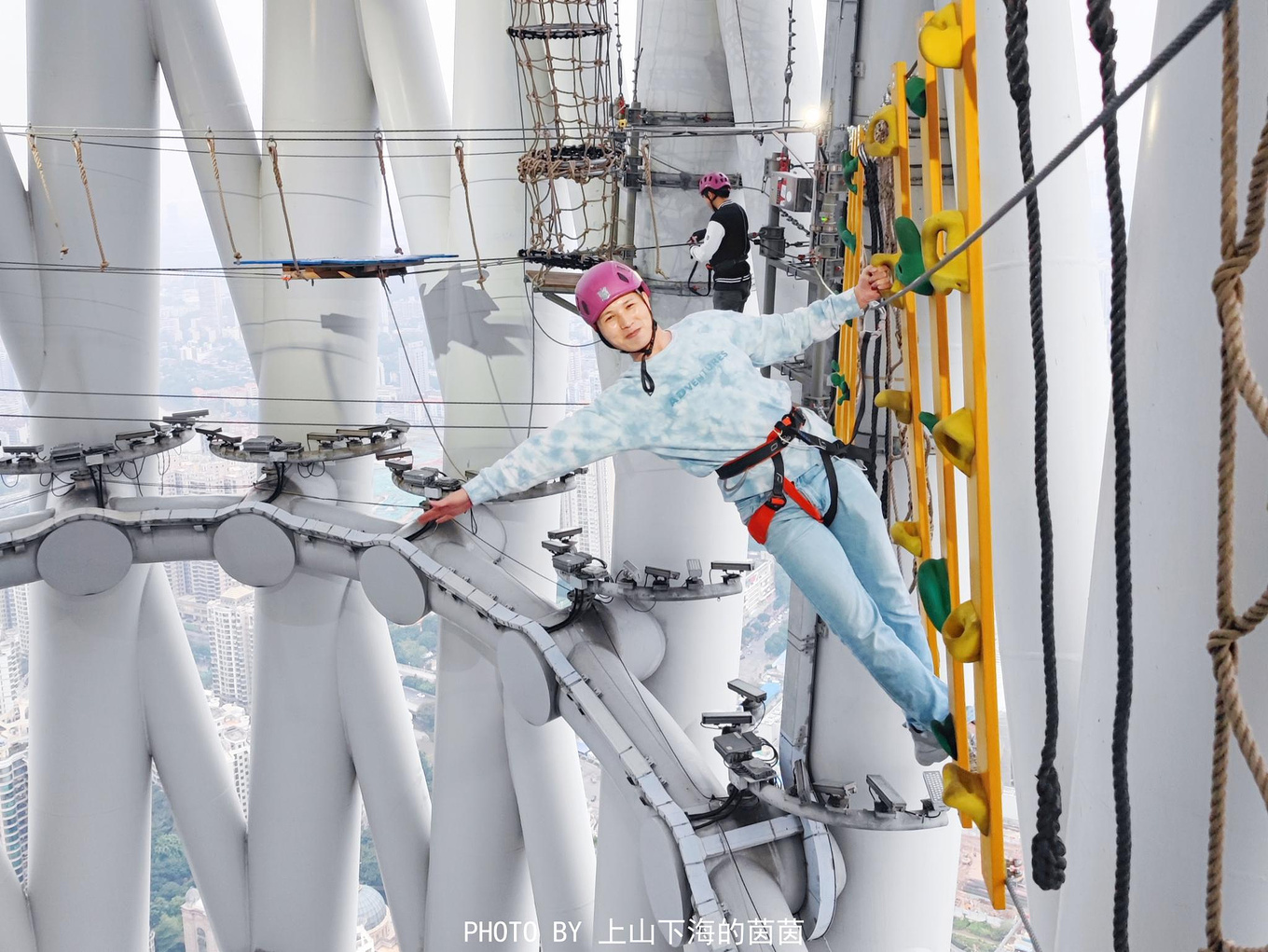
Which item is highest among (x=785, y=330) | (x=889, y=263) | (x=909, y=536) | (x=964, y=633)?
(x=889, y=263)

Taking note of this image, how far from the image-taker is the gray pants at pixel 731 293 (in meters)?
5.85

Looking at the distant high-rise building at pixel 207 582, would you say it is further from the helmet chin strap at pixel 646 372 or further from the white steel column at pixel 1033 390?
the white steel column at pixel 1033 390

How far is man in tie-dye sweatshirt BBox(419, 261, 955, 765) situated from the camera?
2.80 metres

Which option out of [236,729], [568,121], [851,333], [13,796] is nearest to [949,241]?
[851,333]

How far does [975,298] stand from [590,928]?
6.75 m

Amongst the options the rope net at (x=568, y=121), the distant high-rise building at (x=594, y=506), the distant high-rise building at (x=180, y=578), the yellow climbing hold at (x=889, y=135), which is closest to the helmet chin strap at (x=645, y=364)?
the yellow climbing hold at (x=889, y=135)

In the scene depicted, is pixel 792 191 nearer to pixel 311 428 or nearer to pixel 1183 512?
pixel 1183 512

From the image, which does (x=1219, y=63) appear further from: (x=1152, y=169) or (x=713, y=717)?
(x=713, y=717)

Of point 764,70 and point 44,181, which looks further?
point 44,181

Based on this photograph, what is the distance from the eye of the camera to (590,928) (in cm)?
790

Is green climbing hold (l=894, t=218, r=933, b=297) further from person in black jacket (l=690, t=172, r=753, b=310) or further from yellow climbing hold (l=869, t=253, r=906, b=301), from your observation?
person in black jacket (l=690, t=172, r=753, b=310)

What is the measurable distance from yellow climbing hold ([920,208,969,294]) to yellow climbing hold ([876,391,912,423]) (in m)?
0.45

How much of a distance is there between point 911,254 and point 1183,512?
1.08 m

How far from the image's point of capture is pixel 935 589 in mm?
2402
